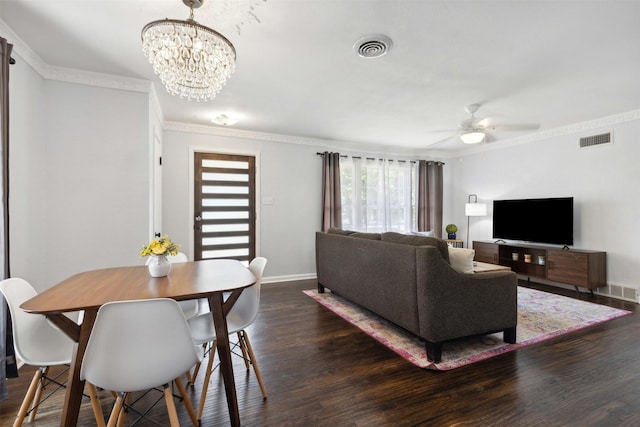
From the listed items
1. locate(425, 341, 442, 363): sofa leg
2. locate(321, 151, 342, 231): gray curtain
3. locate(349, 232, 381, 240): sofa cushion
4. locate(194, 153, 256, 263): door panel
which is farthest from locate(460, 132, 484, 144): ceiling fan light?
locate(194, 153, 256, 263): door panel

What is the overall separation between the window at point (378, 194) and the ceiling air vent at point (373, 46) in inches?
132

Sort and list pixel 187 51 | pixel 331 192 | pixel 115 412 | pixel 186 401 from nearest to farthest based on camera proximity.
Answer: pixel 115 412
pixel 186 401
pixel 187 51
pixel 331 192

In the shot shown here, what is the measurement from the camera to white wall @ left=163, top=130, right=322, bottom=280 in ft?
15.3

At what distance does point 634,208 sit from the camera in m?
4.09

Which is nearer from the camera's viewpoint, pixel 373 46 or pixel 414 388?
pixel 414 388

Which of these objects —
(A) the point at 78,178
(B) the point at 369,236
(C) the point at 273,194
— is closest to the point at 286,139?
(C) the point at 273,194

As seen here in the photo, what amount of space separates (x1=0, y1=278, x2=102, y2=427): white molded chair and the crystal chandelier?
5.02 ft

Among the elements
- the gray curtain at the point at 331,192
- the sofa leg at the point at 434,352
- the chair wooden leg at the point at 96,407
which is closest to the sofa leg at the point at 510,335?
the sofa leg at the point at 434,352

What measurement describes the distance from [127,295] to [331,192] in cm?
435

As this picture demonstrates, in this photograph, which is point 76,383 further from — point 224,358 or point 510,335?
point 510,335

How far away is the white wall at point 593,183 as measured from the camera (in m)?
4.12

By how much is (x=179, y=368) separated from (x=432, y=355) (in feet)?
6.41

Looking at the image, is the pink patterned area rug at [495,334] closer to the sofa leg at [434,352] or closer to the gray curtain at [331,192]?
the sofa leg at [434,352]

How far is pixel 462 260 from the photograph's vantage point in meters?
2.69
